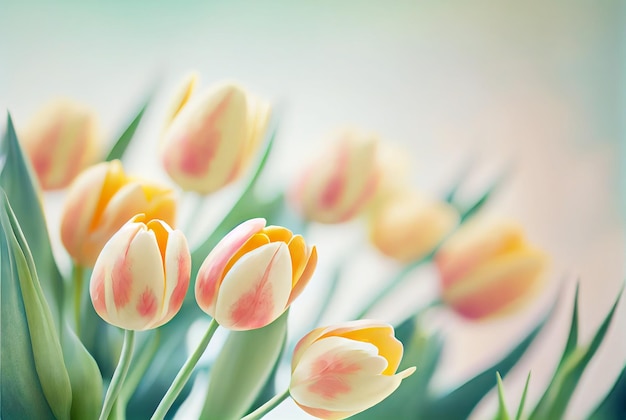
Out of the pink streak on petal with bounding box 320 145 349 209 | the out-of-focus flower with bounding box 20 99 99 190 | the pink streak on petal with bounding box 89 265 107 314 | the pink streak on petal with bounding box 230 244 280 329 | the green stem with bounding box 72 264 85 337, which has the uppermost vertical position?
the pink streak on petal with bounding box 320 145 349 209

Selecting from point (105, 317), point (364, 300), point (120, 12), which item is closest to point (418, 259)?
point (364, 300)

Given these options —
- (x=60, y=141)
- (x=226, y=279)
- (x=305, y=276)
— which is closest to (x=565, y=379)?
(x=305, y=276)

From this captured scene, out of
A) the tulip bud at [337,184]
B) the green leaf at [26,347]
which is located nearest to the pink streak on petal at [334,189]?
the tulip bud at [337,184]

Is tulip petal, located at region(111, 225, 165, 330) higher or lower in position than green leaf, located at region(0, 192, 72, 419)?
higher

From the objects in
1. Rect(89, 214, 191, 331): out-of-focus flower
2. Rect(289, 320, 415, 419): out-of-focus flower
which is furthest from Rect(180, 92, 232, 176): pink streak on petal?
Rect(289, 320, 415, 419): out-of-focus flower

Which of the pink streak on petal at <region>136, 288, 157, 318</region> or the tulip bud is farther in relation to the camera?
the tulip bud

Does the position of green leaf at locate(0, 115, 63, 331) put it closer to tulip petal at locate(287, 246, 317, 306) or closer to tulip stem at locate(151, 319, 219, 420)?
tulip stem at locate(151, 319, 219, 420)
